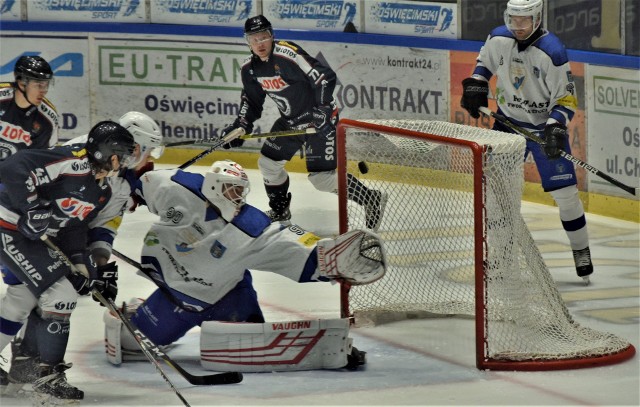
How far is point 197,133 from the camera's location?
10.2 metres

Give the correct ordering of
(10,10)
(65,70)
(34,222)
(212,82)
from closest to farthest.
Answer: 1. (34,222)
2. (212,82)
3. (65,70)
4. (10,10)

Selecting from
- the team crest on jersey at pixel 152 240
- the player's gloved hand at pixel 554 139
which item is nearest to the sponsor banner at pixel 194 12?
the player's gloved hand at pixel 554 139

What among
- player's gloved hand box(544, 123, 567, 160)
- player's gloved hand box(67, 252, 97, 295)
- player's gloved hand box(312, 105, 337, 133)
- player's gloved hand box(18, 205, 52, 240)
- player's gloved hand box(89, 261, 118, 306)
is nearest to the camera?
player's gloved hand box(18, 205, 52, 240)

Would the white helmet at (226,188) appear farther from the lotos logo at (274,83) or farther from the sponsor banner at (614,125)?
the sponsor banner at (614,125)

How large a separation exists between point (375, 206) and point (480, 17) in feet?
10.5

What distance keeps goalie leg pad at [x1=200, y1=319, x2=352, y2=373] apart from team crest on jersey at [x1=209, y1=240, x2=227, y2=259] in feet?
0.83

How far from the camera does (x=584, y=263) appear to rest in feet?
22.4

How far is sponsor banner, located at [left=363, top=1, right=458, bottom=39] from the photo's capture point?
934 centimetres

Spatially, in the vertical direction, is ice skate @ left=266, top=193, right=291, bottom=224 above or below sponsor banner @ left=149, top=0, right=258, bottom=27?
below

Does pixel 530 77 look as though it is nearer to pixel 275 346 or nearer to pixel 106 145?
pixel 275 346

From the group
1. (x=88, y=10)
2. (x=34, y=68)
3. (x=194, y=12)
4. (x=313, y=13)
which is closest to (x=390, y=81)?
(x=313, y=13)

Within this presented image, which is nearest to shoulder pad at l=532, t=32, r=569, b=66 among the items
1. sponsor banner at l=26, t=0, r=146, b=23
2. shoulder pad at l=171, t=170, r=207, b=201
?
shoulder pad at l=171, t=170, r=207, b=201

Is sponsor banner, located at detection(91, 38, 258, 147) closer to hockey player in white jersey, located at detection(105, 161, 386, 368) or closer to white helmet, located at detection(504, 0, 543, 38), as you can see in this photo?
white helmet, located at detection(504, 0, 543, 38)

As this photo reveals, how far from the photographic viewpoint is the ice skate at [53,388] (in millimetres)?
4906
